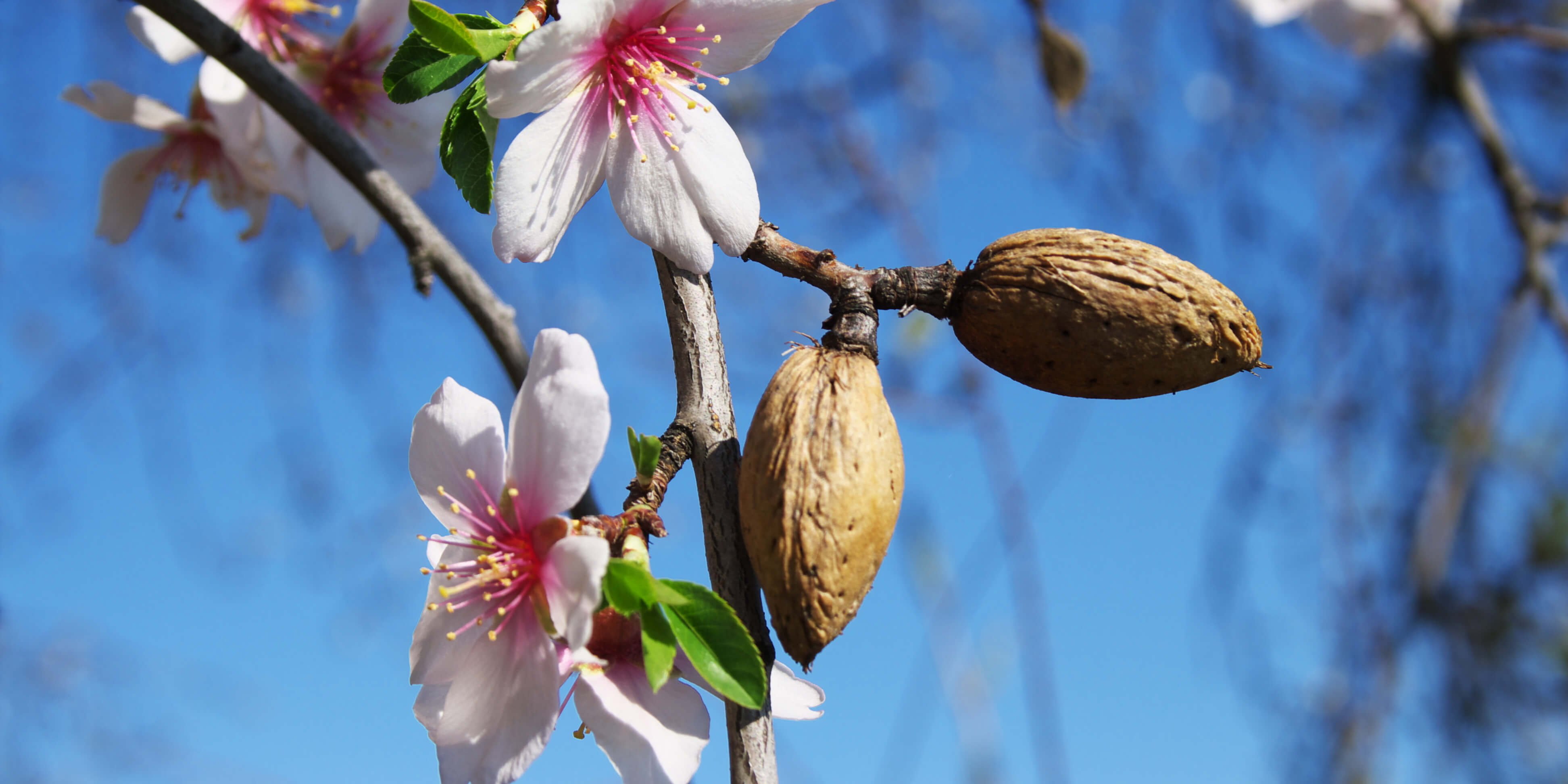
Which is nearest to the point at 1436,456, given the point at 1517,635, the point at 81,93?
the point at 1517,635

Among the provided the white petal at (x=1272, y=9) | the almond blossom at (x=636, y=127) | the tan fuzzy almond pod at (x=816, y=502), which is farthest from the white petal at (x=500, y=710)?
the white petal at (x=1272, y=9)

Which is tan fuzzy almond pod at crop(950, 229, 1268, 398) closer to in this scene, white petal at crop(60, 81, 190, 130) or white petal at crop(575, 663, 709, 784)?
Result: white petal at crop(575, 663, 709, 784)

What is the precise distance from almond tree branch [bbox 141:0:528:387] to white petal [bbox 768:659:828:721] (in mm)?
496

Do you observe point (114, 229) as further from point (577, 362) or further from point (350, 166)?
point (577, 362)

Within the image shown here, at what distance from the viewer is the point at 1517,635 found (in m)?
3.48

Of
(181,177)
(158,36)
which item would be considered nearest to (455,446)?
(158,36)

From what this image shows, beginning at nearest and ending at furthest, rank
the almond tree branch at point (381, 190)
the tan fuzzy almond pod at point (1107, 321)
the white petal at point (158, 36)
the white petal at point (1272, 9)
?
the tan fuzzy almond pod at point (1107, 321), the almond tree branch at point (381, 190), the white petal at point (158, 36), the white petal at point (1272, 9)

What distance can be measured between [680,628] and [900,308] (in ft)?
1.01

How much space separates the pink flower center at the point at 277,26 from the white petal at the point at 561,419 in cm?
96

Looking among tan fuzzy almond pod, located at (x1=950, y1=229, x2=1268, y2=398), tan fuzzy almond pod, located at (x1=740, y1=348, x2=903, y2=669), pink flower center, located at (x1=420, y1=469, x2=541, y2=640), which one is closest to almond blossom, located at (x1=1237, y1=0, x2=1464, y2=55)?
Result: tan fuzzy almond pod, located at (x1=950, y1=229, x2=1268, y2=398)

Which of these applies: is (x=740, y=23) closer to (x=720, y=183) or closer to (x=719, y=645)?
(x=720, y=183)

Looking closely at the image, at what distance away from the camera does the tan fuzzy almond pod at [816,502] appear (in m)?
0.73

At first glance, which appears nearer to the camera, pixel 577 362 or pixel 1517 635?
pixel 577 362

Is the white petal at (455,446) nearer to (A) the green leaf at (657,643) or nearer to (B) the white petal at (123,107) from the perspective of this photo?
(A) the green leaf at (657,643)
